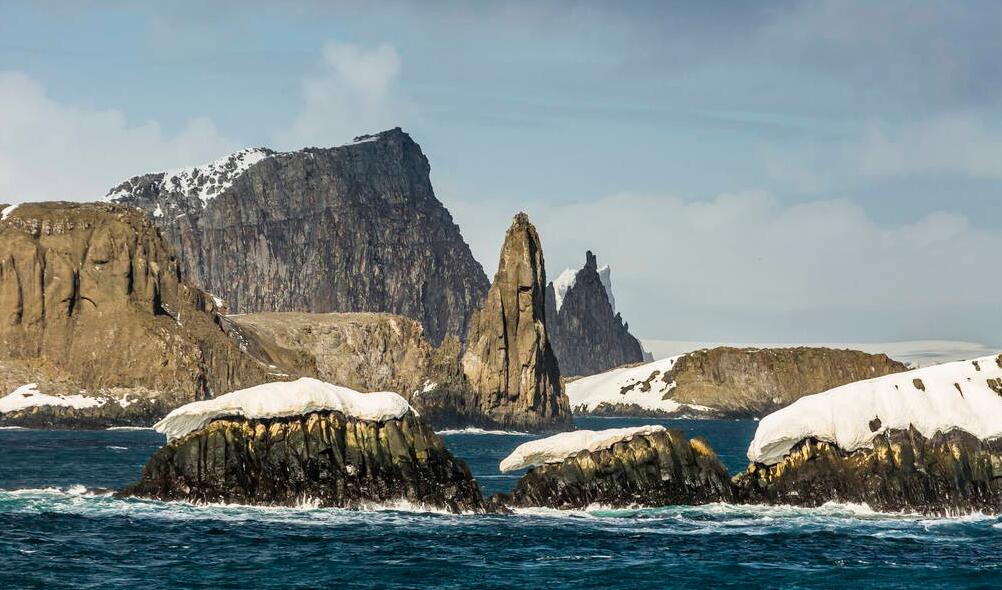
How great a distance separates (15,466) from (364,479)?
40497 mm

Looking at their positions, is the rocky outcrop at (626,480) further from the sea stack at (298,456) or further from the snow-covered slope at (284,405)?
the snow-covered slope at (284,405)

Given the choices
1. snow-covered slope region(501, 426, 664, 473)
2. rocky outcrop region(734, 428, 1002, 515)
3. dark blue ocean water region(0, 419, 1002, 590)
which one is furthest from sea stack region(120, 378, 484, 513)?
rocky outcrop region(734, 428, 1002, 515)

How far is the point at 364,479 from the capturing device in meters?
64.5

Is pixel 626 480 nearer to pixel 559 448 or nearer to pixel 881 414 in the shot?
pixel 559 448

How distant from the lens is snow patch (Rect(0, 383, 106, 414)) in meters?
186

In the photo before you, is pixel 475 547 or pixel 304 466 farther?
pixel 304 466

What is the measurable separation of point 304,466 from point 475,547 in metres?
13.0

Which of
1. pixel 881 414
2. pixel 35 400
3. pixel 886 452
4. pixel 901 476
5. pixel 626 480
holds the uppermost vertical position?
pixel 35 400

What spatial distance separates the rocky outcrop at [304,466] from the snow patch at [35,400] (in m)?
130

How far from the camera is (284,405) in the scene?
64.6 m

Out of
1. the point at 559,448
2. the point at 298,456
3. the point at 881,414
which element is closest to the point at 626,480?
the point at 559,448

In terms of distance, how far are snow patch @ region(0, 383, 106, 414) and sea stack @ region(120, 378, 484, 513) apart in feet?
426

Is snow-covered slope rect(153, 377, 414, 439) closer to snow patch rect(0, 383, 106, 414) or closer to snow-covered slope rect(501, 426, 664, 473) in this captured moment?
snow-covered slope rect(501, 426, 664, 473)

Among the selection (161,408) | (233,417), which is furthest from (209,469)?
(161,408)
